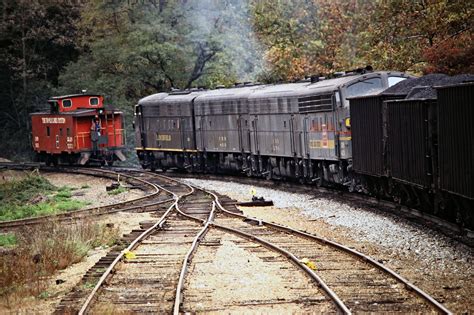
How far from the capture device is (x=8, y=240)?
17922 mm

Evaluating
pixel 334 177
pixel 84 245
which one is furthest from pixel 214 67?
pixel 84 245

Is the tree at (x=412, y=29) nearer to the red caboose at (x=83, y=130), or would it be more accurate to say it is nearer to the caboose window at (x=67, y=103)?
the red caboose at (x=83, y=130)

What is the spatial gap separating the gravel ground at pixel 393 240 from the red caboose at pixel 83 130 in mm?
18812

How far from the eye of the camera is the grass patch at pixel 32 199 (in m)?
23.6

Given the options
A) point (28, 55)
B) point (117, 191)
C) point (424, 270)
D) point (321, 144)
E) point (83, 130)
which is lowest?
point (424, 270)

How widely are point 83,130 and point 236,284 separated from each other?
31060mm

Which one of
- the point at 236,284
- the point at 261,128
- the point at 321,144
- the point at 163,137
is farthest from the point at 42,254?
the point at 163,137

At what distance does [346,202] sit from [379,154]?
2340 mm

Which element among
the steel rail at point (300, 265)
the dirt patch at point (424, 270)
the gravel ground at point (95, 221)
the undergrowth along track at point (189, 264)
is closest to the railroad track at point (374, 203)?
the dirt patch at point (424, 270)

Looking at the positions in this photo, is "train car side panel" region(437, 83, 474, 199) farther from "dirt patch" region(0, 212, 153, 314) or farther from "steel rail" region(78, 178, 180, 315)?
"dirt patch" region(0, 212, 153, 314)

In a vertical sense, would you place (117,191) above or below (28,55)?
below

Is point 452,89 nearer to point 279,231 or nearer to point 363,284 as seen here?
point 363,284

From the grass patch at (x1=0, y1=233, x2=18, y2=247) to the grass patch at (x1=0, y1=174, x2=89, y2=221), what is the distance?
14.2 feet

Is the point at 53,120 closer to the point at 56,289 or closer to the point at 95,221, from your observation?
the point at 95,221
